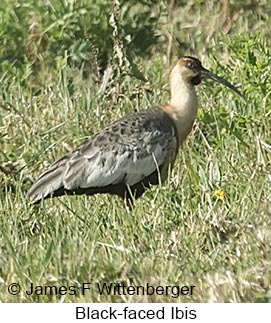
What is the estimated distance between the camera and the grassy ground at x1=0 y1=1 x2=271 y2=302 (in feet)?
21.9

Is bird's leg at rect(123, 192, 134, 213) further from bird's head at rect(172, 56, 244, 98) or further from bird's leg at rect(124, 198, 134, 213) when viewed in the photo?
bird's head at rect(172, 56, 244, 98)

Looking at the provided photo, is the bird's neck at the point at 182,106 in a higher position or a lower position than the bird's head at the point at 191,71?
lower

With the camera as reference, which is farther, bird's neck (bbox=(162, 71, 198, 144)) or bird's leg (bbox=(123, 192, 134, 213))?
bird's neck (bbox=(162, 71, 198, 144))

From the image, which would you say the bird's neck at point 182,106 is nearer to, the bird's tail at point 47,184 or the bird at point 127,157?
the bird at point 127,157

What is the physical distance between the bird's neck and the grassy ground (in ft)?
0.36

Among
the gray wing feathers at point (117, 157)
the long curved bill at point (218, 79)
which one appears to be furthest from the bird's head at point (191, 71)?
the gray wing feathers at point (117, 157)

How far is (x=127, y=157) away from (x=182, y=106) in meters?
0.57

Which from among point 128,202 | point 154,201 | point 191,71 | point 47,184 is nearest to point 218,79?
point 191,71

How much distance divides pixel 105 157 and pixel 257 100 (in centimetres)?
107

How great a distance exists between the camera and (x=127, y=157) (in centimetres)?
833

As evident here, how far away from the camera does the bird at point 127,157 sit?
8.07 metres

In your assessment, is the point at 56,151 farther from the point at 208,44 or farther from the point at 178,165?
the point at 208,44

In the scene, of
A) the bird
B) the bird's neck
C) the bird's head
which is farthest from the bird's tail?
the bird's head

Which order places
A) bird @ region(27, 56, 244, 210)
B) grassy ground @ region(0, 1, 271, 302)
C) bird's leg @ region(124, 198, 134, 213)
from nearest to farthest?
grassy ground @ region(0, 1, 271, 302) → bird's leg @ region(124, 198, 134, 213) → bird @ region(27, 56, 244, 210)
